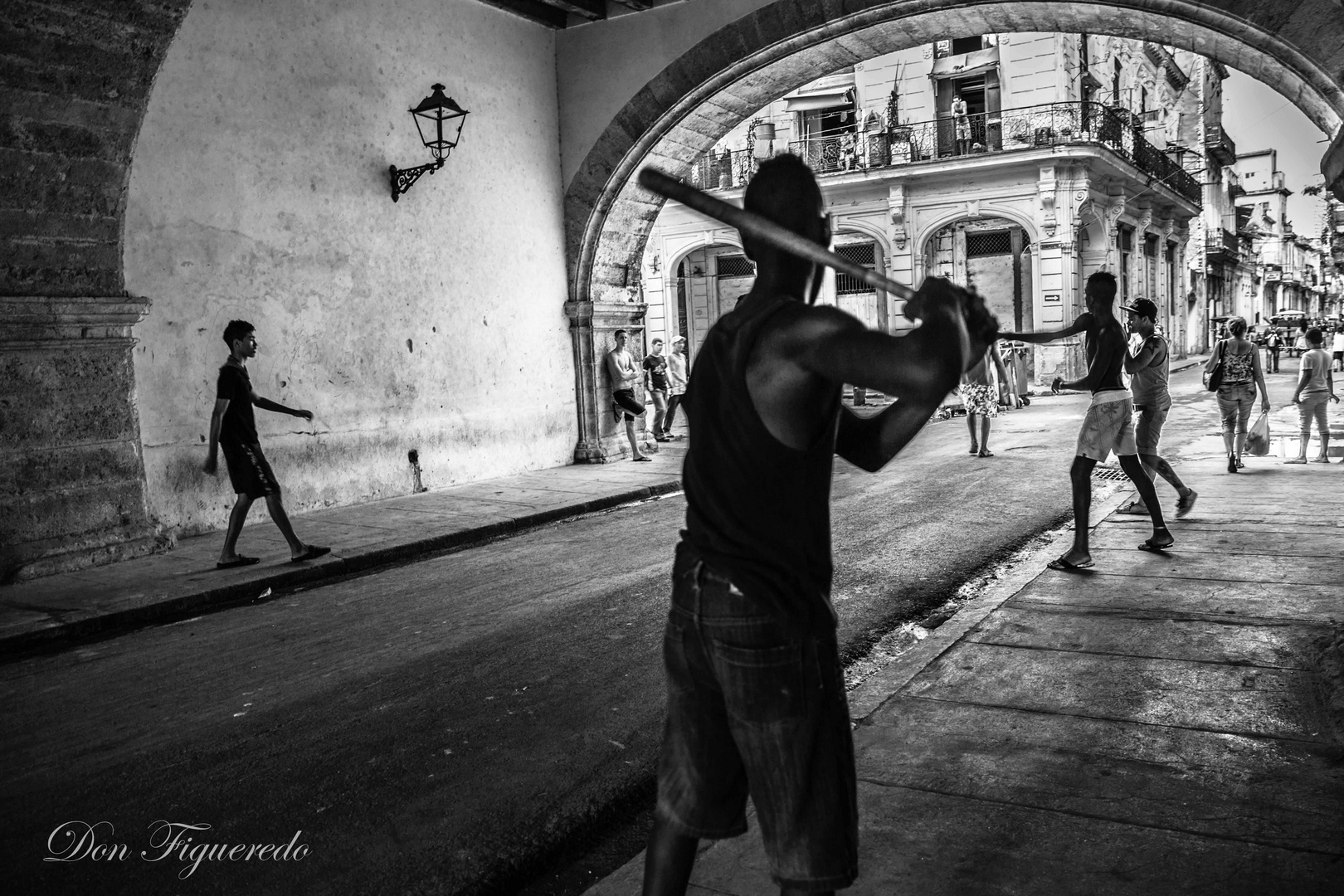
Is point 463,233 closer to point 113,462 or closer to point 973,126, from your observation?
point 113,462

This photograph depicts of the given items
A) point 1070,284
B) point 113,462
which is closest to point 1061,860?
point 113,462

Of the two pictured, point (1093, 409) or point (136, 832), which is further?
point (1093, 409)

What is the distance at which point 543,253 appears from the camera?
1257 centimetres

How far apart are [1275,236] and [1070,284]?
56685 mm

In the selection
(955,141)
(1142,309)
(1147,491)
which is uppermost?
(955,141)

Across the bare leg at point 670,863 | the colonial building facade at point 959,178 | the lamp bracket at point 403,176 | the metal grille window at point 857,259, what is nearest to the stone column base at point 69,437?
the lamp bracket at point 403,176

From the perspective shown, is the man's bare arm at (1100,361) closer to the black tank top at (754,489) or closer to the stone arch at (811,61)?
the stone arch at (811,61)

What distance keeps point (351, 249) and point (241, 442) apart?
3476mm

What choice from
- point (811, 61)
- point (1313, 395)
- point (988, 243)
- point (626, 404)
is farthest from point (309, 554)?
point (988, 243)

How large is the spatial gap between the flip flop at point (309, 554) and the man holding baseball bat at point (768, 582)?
5.92 meters

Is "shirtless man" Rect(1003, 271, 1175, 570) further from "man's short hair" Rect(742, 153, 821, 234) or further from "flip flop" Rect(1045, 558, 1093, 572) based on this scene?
"man's short hair" Rect(742, 153, 821, 234)

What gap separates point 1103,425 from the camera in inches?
245

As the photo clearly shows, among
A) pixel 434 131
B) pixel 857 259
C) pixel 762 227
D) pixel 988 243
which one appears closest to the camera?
pixel 762 227

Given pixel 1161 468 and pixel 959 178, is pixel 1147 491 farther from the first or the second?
pixel 959 178
